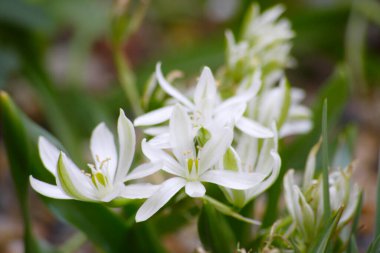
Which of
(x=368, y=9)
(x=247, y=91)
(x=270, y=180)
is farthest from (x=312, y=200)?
(x=368, y=9)

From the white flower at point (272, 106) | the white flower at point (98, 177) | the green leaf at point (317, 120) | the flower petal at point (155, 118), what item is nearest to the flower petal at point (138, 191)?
the white flower at point (98, 177)

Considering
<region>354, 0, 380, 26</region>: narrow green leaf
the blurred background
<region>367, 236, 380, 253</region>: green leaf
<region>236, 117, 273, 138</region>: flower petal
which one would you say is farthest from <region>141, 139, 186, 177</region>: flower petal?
<region>354, 0, 380, 26</region>: narrow green leaf

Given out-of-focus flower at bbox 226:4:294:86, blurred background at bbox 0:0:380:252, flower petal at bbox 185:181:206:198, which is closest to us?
flower petal at bbox 185:181:206:198

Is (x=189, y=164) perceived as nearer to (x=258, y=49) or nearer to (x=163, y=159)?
(x=163, y=159)

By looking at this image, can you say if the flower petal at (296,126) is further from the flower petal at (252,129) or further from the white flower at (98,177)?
the white flower at (98,177)

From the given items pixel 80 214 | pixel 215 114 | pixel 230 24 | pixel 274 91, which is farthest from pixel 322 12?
pixel 80 214

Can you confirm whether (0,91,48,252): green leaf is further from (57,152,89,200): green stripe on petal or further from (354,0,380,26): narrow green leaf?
(354,0,380,26): narrow green leaf

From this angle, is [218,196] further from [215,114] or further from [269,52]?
[269,52]
